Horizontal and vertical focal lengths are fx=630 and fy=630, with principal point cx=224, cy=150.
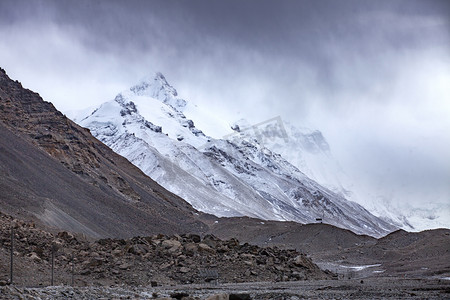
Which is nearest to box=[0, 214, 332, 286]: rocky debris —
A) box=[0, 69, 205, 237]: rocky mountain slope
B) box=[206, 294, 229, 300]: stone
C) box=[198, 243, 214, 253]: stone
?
box=[198, 243, 214, 253]: stone

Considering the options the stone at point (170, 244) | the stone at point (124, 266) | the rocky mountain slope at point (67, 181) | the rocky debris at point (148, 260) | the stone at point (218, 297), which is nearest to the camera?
the stone at point (218, 297)

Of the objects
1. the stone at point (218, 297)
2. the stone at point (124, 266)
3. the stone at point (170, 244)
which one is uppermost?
the stone at point (170, 244)

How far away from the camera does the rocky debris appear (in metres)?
36.3

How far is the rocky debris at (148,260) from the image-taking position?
3634cm

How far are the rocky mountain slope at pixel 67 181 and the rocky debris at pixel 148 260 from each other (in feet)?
54.5

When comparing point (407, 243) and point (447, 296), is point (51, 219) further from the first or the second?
point (407, 243)

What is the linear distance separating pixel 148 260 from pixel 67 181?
51.1 meters

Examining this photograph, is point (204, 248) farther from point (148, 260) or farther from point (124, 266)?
point (124, 266)

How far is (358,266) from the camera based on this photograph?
71.0 metres

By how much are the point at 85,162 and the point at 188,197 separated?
77.1 meters

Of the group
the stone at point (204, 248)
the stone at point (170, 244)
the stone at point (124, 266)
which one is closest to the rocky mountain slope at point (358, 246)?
the stone at point (204, 248)

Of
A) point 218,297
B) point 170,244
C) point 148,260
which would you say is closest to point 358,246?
point 170,244

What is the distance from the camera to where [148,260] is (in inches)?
1590

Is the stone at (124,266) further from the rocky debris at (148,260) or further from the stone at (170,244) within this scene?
the stone at (170,244)
